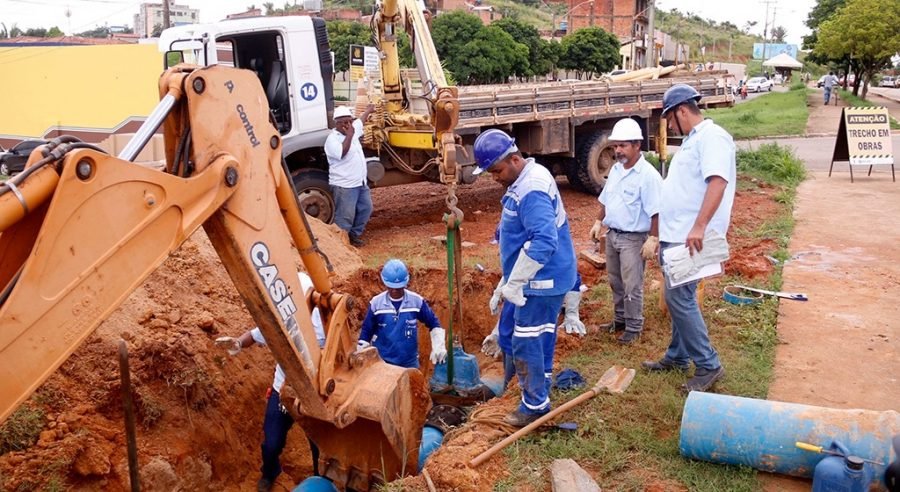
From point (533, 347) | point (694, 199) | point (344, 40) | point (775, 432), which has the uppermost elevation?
point (344, 40)

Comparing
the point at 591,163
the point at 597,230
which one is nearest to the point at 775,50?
the point at 591,163

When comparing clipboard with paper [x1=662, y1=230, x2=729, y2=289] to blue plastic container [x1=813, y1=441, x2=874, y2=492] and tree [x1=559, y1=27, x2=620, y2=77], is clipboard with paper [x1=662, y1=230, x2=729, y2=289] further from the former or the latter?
tree [x1=559, y1=27, x2=620, y2=77]

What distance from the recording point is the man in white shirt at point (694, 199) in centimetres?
438

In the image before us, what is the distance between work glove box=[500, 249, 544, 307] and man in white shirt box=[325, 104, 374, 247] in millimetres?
4749

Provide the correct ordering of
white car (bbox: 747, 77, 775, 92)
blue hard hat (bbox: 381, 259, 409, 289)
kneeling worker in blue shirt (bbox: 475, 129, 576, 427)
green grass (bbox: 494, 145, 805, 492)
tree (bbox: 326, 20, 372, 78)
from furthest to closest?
white car (bbox: 747, 77, 775, 92), tree (bbox: 326, 20, 372, 78), blue hard hat (bbox: 381, 259, 409, 289), kneeling worker in blue shirt (bbox: 475, 129, 576, 427), green grass (bbox: 494, 145, 805, 492)

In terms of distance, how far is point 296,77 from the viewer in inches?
345

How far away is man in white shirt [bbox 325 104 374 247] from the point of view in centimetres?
859

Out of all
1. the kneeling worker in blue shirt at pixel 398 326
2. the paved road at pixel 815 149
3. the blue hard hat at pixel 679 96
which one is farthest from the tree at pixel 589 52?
the blue hard hat at pixel 679 96

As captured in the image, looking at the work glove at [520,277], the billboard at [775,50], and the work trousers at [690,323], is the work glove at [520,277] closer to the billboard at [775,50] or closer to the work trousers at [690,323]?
the work trousers at [690,323]

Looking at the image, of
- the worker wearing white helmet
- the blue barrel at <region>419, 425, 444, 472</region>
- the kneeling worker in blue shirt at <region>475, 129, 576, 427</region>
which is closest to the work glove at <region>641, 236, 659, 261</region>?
the worker wearing white helmet

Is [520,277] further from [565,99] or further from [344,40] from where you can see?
[344,40]

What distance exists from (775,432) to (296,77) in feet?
22.3

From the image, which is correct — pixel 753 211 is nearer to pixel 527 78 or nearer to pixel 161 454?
pixel 161 454

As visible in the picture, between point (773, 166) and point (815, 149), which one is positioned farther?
point (815, 149)
